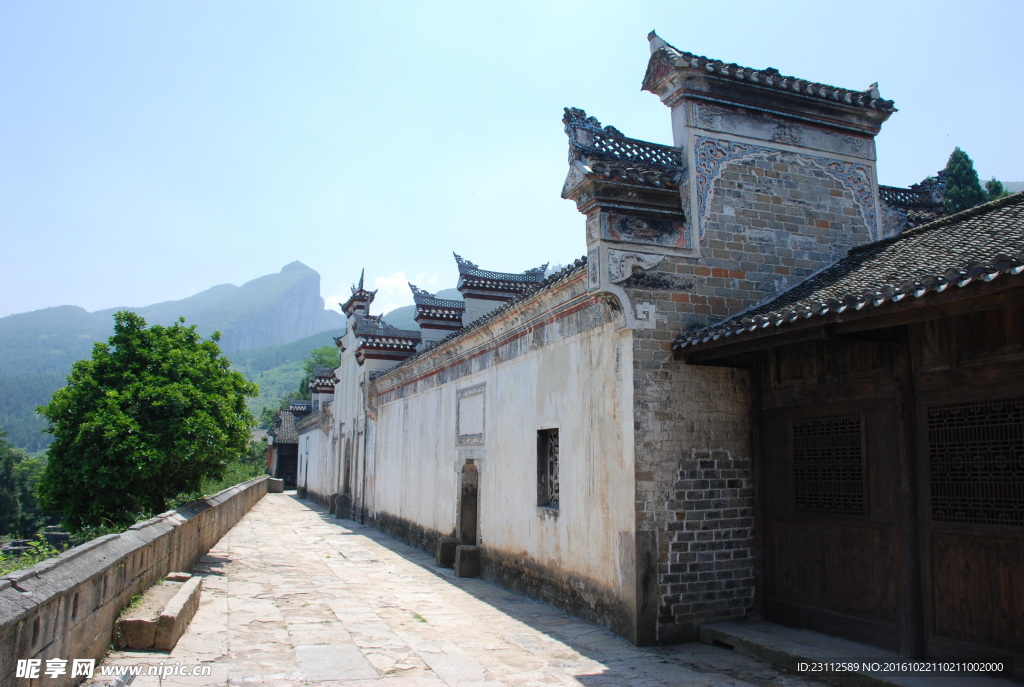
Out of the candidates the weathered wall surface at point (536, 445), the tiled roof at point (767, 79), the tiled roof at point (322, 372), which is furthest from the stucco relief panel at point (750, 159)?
the tiled roof at point (322, 372)

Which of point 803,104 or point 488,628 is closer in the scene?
point 488,628

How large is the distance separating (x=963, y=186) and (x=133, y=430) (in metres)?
24.5

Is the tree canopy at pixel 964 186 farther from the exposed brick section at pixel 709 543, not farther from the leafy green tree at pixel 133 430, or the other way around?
the leafy green tree at pixel 133 430

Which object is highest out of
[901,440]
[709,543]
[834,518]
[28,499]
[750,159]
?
[750,159]

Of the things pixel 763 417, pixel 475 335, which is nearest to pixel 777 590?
pixel 763 417

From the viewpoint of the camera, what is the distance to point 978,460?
18.6 feet

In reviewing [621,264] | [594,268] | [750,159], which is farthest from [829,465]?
[750,159]

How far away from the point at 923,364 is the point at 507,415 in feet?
20.7

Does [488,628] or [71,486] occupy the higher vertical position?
[71,486]

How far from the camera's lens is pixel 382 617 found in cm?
867

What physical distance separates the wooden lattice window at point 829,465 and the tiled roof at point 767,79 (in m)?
3.99

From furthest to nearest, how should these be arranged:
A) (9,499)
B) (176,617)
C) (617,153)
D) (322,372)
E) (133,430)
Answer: (9,499) < (322,372) < (133,430) < (617,153) < (176,617)

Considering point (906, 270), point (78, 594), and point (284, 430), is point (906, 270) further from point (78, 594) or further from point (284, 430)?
point (284, 430)

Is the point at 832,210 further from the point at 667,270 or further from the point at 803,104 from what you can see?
the point at 667,270
